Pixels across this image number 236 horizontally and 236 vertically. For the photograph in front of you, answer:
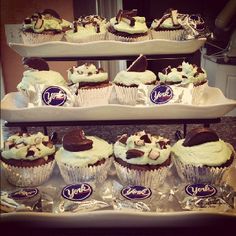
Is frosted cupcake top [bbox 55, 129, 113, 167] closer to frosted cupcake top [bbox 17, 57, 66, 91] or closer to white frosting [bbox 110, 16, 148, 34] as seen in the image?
frosted cupcake top [bbox 17, 57, 66, 91]

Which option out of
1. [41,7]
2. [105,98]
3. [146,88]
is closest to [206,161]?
[146,88]

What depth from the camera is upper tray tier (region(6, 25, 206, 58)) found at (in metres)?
1.52

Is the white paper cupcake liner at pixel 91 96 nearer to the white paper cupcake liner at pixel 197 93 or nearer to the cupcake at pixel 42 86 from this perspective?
the cupcake at pixel 42 86

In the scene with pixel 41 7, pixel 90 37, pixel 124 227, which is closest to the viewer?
pixel 41 7

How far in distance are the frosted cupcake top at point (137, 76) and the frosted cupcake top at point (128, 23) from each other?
157mm

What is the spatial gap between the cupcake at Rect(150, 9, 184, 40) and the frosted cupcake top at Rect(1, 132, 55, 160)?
0.63 metres

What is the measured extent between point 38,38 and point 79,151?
475 mm

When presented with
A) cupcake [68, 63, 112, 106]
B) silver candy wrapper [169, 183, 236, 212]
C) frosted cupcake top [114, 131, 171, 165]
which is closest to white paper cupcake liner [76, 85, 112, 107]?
cupcake [68, 63, 112, 106]

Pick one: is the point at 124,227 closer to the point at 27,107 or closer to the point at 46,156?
the point at 46,156

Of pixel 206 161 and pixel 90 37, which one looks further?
pixel 90 37

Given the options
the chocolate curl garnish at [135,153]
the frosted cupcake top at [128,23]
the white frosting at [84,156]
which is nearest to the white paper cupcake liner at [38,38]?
the frosted cupcake top at [128,23]

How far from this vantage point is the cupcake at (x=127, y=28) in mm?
1551

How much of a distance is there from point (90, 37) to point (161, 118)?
46 centimetres

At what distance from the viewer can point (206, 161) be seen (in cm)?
151
